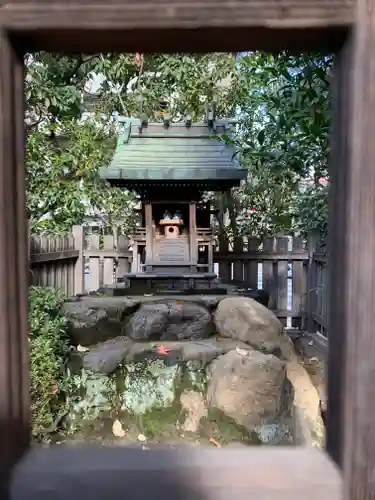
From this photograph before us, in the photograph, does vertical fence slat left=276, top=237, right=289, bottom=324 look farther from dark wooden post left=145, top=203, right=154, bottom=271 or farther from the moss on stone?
the moss on stone

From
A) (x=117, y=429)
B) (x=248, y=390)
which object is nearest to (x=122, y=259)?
(x=117, y=429)

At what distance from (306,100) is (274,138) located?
32.2 inches

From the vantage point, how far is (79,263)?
5312 millimetres

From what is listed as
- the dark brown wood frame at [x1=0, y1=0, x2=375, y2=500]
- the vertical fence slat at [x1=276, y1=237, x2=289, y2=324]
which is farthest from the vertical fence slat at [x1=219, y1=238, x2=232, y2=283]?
the dark brown wood frame at [x1=0, y1=0, x2=375, y2=500]

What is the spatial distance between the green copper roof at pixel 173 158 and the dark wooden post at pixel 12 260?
12.0ft

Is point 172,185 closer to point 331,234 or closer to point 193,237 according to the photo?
point 193,237

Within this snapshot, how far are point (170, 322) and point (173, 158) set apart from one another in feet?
5.53

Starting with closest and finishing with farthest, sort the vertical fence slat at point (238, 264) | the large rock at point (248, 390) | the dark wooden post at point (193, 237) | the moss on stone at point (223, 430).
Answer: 1. the moss on stone at point (223, 430)
2. the large rock at point (248, 390)
3. the dark wooden post at point (193, 237)
4. the vertical fence slat at point (238, 264)

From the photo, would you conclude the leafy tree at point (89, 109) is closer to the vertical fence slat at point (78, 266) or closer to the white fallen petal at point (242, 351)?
the vertical fence slat at point (78, 266)

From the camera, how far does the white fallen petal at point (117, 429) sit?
288 cm

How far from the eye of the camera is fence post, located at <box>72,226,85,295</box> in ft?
17.3

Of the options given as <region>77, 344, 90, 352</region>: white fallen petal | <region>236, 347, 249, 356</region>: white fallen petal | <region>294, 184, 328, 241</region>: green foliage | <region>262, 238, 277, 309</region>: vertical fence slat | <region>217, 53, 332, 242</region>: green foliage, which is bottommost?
<region>77, 344, 90, 352</region>: white fallen petal

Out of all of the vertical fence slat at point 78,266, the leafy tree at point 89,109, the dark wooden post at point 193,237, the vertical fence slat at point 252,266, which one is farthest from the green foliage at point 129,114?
the dark wooden post at point 193,237

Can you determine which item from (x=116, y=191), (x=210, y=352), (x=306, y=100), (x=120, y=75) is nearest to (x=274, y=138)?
(x=306, y=100)
